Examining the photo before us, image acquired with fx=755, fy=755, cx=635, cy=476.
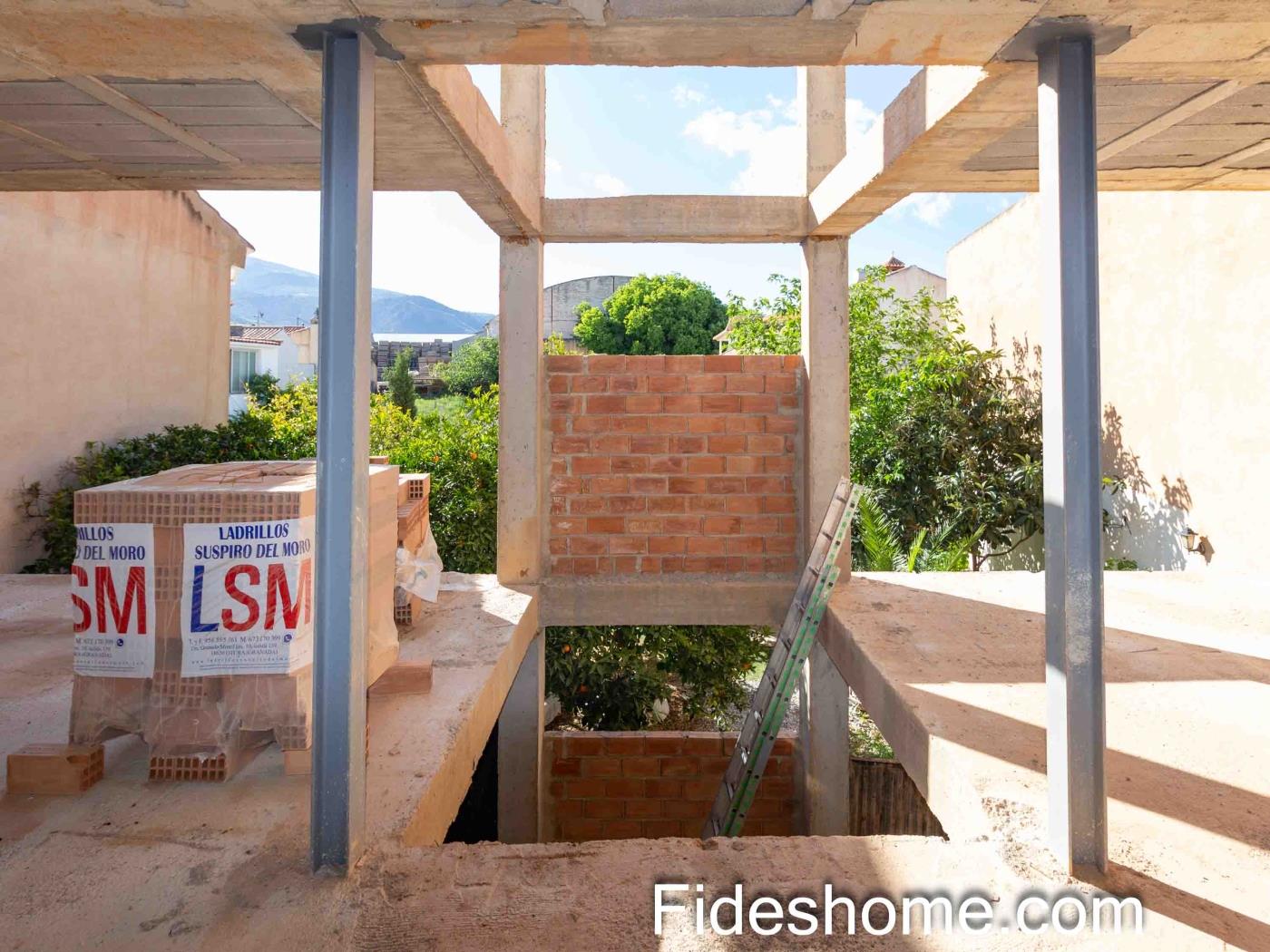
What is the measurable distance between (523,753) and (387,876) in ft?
10.6

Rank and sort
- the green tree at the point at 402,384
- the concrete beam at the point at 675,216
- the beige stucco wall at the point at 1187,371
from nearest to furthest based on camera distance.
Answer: the concrete beam at the point at 675,216 → the beige stucco wall at the point at 1187,371 → the green tree at the point at 402,384

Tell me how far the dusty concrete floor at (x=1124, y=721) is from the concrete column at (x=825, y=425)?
26.9 inches

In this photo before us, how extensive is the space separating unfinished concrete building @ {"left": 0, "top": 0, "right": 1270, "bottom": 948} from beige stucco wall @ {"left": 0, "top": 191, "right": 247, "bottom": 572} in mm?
3765

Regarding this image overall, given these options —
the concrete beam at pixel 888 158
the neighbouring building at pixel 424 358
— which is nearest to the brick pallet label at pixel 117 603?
the concrete beam at pixel 888 158

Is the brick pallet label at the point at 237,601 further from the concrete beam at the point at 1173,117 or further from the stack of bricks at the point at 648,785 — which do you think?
the concrete beam at the point at 1173,117

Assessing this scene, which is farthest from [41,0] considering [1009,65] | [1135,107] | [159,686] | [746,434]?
[746,434]

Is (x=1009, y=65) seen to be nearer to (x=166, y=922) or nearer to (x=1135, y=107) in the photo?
(x=1135, y=107)

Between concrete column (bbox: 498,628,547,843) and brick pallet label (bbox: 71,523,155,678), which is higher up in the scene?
brick pallet label (bbox: 71,523,155,678)

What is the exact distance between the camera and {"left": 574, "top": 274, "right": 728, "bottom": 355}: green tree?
101 ft

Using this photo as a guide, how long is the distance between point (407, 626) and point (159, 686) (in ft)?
5.69

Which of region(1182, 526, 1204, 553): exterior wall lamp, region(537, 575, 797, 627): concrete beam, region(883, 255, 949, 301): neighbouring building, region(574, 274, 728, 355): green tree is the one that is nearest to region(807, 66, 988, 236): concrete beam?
region(537, 575, 797, 627): concrete beam

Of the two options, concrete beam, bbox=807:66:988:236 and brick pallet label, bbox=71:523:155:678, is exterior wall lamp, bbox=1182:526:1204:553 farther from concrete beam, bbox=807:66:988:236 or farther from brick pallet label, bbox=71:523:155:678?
brick pallet label, bbox=71:523:155:678

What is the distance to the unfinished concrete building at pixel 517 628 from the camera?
6.44ft

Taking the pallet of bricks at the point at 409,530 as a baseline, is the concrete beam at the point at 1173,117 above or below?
above
